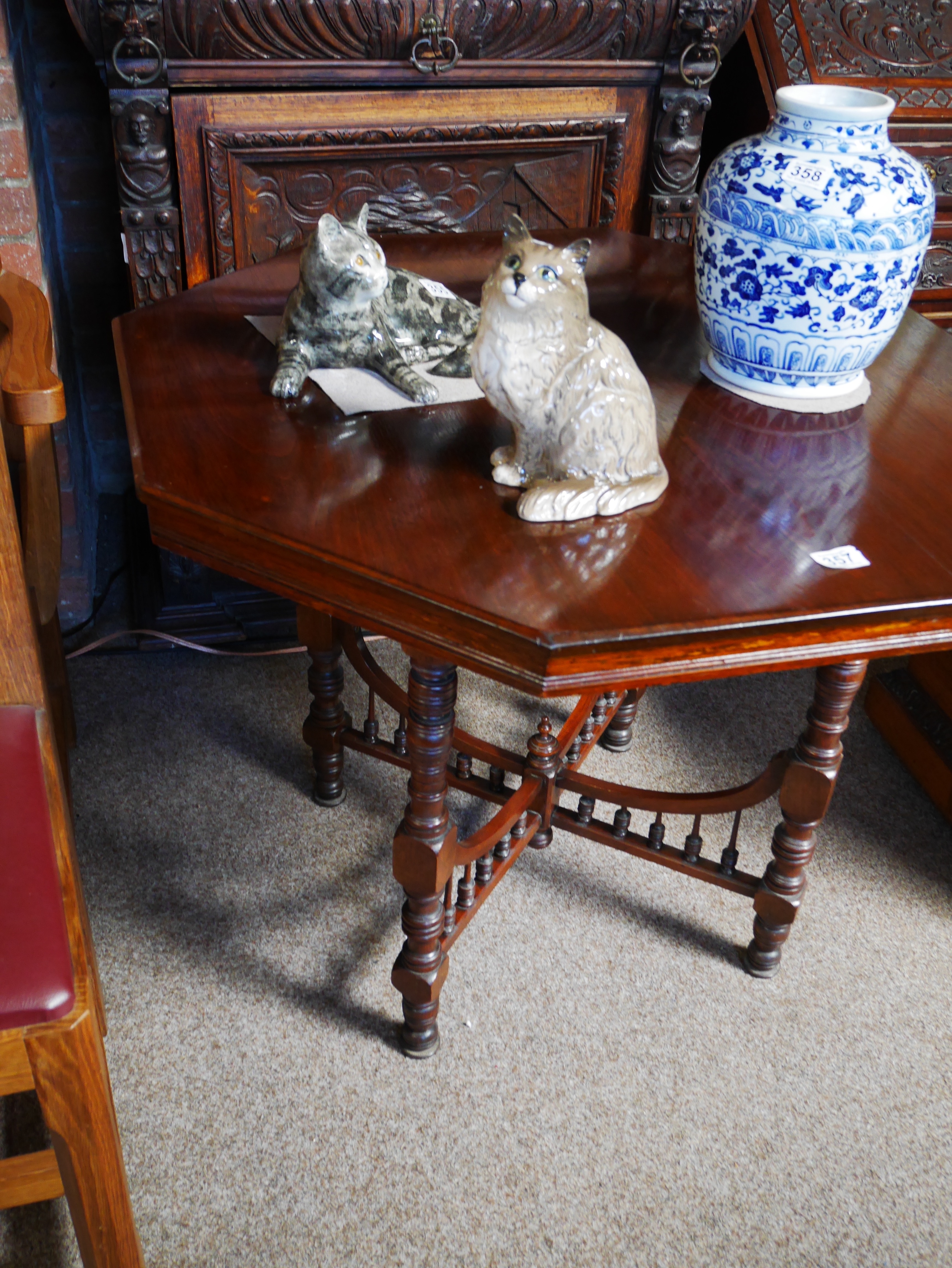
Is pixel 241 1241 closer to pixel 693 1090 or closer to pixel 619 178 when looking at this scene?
pixel 693 1090

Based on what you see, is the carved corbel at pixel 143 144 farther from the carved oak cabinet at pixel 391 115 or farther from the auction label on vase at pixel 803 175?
the auction label on vase at pixel 803 175

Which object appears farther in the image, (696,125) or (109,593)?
(109,593)

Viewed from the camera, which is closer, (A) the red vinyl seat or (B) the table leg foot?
(A) the red vinyl seat

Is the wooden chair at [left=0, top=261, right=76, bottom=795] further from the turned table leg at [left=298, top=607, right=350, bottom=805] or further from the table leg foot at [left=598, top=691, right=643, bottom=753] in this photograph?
the table leg foot at [left=598, top=691, right=643, bottom=753]

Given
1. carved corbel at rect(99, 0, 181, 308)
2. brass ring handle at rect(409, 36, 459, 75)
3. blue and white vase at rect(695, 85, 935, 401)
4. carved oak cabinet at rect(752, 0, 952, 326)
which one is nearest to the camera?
blue and white vase at rect(695, 85, 935, 401)

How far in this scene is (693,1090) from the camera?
1502mm

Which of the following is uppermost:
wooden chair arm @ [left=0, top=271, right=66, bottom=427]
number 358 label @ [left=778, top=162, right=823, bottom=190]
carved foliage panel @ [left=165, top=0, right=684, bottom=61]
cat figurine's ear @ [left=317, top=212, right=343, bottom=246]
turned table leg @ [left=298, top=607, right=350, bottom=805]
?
A: carved foliage panel @ [left=165, top=0, right=684, bottom=61]

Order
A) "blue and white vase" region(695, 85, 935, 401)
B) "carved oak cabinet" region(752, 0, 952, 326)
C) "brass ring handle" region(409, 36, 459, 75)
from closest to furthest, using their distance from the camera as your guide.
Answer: "blue and white vase" region(695, 85, 935, 401) < "brass ring handle" region(409, 36, 459, 75) < "carved oak cabinet" region(752, 0, 952, 326)

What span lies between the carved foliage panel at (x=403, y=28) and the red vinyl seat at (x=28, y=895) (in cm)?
119

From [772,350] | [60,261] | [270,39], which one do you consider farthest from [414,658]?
[60,261]

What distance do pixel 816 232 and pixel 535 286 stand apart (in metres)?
0.37

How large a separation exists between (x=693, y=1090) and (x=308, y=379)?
3.48 ft

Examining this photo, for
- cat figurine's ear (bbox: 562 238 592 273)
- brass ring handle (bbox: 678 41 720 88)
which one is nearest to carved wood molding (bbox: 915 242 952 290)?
brass ring handle (bbox: 678 41 720 88)

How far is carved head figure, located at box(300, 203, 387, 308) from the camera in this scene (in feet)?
4.25
